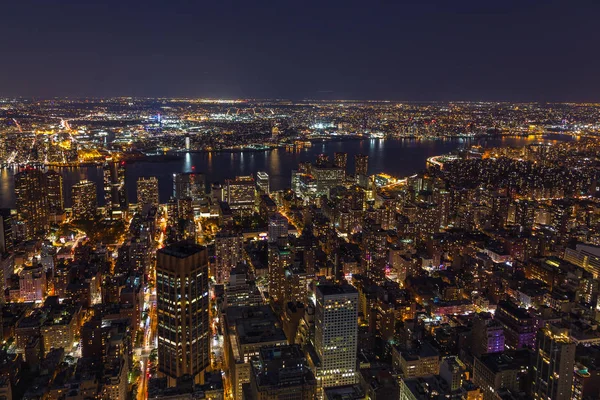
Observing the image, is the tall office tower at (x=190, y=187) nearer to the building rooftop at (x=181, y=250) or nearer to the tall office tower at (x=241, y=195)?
the tall office tower at (x=241, y=195)

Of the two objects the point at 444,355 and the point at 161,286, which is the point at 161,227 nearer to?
the point at 161,286

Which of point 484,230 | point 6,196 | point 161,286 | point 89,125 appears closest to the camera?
point 161,286

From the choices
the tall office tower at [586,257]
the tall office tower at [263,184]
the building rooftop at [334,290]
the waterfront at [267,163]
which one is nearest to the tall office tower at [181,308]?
the building rooftop at [334,290]

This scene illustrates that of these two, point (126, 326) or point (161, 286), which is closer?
point (161, 286)

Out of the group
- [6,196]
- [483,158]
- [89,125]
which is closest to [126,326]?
[6,196]

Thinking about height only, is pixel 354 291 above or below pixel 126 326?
above

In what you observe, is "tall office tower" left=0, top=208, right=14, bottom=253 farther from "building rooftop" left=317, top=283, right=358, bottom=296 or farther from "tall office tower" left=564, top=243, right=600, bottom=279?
"tall office tower" left=564, top=243, right=600, bottom=279

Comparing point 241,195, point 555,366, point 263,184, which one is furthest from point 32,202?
point 555,366

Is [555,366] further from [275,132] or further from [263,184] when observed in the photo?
[275,132]
